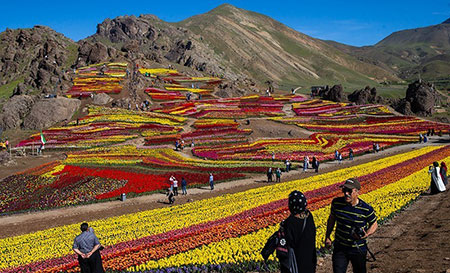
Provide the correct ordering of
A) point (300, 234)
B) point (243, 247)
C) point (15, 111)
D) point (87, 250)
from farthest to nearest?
point (15, 111), point (243, 247), point (87, 250), point (300, 234)

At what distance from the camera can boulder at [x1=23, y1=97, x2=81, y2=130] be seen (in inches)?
2899

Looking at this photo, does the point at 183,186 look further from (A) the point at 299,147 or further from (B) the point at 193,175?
(A) the point at 299,147

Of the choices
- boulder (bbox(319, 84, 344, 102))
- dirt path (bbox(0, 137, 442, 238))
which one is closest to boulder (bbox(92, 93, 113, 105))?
dirt path (bbox(0, 137, 442, 238))

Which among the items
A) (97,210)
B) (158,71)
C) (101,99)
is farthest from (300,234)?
(158,71)

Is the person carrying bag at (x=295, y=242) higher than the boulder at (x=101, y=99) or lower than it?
lower

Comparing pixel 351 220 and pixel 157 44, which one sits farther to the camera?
pixel 157 44

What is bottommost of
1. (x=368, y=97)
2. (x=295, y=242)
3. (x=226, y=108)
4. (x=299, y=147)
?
(x=299, y=147)

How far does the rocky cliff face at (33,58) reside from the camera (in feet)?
334

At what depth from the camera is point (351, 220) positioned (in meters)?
7.62

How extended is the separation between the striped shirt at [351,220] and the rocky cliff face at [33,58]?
10383 centimetres

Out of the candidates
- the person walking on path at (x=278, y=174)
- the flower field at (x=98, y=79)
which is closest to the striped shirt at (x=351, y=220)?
the person walking on path at (x=278, y=174)

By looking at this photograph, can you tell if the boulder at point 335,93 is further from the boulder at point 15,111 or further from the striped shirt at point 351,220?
the striped shirt at point 351,220

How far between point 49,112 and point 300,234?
260 ft

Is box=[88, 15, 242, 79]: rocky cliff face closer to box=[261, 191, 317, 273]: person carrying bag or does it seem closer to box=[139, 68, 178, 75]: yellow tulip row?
box=[139, 68, 178, 75]: yellow tulip row
